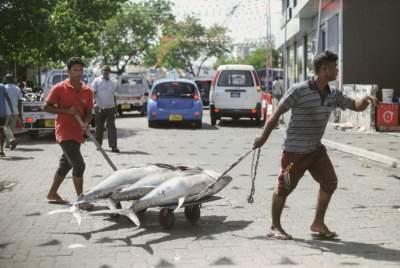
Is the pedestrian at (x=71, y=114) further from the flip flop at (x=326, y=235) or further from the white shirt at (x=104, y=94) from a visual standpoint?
the white shirt at (x=104, y=94)

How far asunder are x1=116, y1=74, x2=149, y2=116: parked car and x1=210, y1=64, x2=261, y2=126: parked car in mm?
8062

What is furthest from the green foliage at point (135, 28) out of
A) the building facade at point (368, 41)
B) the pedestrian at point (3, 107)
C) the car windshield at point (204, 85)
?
the pedestrian at point (3, 107)

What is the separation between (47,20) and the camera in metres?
21.6

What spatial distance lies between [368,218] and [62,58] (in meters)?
28.5

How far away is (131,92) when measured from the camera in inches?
1245

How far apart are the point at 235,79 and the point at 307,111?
18441mm

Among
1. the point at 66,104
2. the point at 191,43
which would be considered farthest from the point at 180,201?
the point at 191,43

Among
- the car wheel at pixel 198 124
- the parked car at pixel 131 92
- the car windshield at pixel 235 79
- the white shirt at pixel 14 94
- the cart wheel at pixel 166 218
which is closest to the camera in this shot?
the cart wheel at pixel 166 218

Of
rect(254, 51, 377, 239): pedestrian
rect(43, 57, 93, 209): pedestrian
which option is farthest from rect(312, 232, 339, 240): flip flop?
→ rect(43, 57, 93, 209): pedestrian

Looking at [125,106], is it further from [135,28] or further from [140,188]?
[135,28]

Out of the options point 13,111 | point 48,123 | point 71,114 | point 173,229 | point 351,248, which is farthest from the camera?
point 48,123

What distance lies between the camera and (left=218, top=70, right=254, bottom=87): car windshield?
24148mm

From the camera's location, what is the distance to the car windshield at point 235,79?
951 inches

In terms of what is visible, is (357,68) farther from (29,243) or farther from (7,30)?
(29,243)
